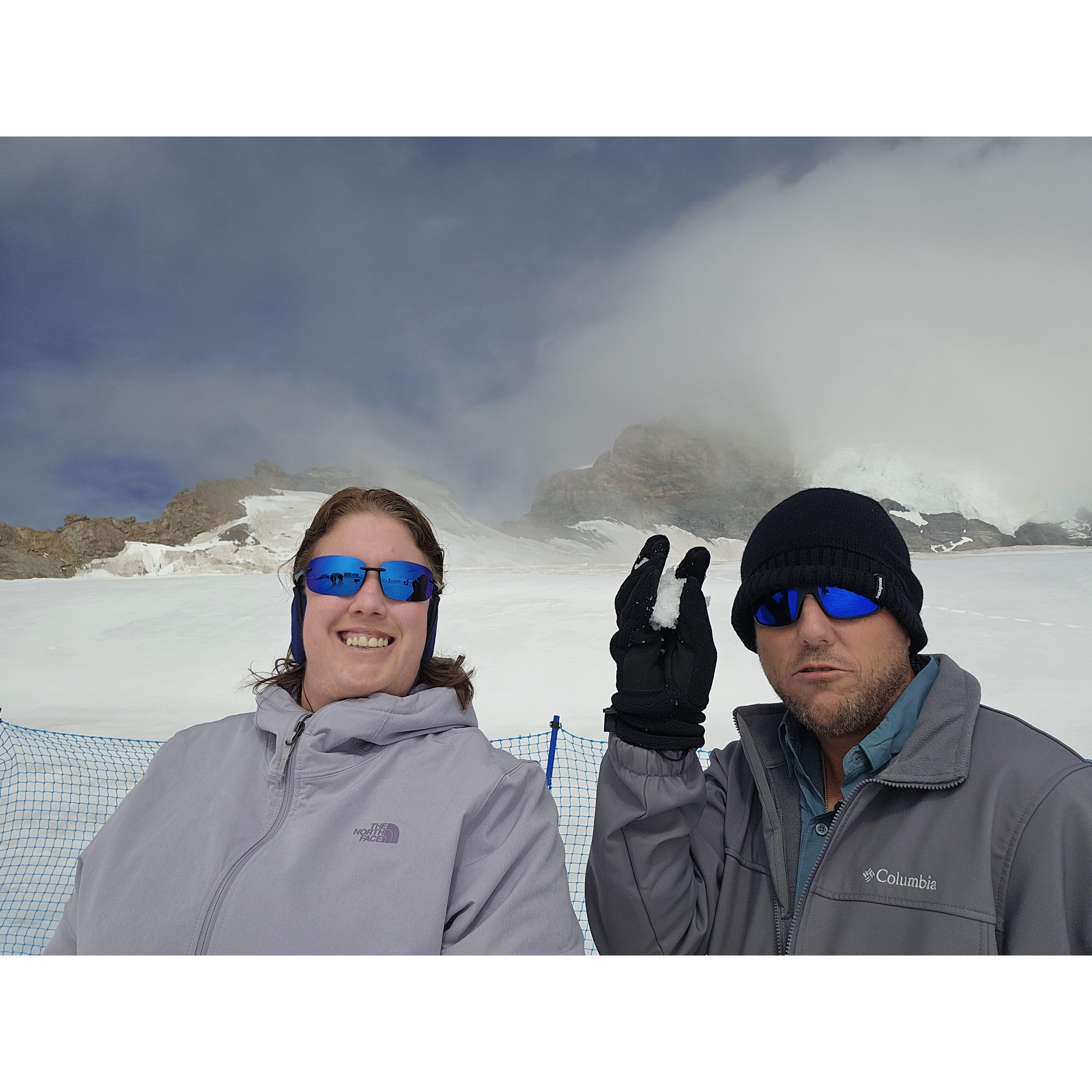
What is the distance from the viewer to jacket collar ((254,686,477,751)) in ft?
4.91

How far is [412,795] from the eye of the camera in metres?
1.41

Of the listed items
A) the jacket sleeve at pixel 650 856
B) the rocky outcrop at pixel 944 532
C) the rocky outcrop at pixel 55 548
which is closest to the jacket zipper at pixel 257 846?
the jacket sleeve at pixel 650 856

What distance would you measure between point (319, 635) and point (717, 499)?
25.9 meters

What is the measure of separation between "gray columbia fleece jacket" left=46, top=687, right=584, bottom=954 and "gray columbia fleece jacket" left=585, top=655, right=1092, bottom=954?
0.21 meters

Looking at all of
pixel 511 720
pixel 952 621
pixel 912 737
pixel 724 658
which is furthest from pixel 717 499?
pixel 912 737

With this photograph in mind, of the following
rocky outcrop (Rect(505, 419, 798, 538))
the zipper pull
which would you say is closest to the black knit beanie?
the zipper pull

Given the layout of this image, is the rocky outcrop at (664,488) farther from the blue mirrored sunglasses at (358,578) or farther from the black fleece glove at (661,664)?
the blue mirrored sunglasses at (358,578)

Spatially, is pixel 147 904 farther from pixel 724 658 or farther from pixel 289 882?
pixel 724 658

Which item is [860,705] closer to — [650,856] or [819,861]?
[819,861]

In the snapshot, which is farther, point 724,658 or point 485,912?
point 724,658

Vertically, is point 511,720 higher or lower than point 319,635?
lower

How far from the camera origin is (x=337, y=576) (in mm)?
1697

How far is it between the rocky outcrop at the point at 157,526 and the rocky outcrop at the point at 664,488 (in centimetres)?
752

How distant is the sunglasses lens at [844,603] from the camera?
1594 millimetres
